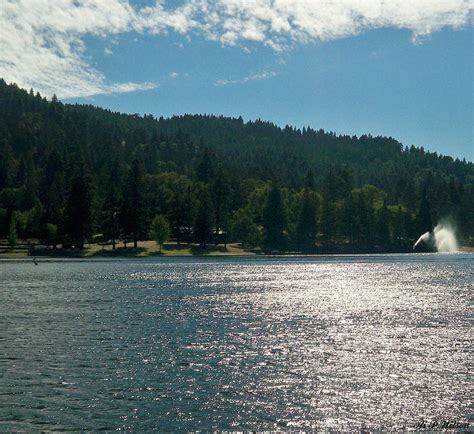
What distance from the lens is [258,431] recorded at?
23609 mm

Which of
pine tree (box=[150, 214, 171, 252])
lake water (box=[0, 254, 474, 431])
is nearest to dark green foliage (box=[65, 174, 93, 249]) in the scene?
pine tree (box=[150, 214, 171, 252])

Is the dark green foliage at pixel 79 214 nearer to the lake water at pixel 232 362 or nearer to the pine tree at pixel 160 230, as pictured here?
the pine tree at pixel 160 230

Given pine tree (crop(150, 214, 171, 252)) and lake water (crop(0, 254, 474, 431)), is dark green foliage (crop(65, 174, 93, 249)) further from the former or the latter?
lake water (crop(0, 254, 474, 431))

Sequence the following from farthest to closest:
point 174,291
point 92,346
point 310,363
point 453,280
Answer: point 453,280 → point 174,291 → point 92,346 → point 310,363

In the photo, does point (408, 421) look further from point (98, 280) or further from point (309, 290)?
point (98, 280)

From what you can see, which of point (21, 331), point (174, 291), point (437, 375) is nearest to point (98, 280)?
point (174, 291)

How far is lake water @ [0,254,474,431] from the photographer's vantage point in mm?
25922

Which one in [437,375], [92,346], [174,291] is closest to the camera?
[437,375]

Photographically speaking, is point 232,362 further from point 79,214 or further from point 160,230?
point 79,214

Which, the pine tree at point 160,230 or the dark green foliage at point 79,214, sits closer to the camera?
the dark green foliage at point 79,214

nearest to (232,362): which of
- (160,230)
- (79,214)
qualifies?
(160,230)

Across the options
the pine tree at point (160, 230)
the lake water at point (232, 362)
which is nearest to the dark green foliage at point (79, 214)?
the pine tree at point (160, 230)

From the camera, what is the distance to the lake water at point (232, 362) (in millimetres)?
25922

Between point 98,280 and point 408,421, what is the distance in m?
85.6
